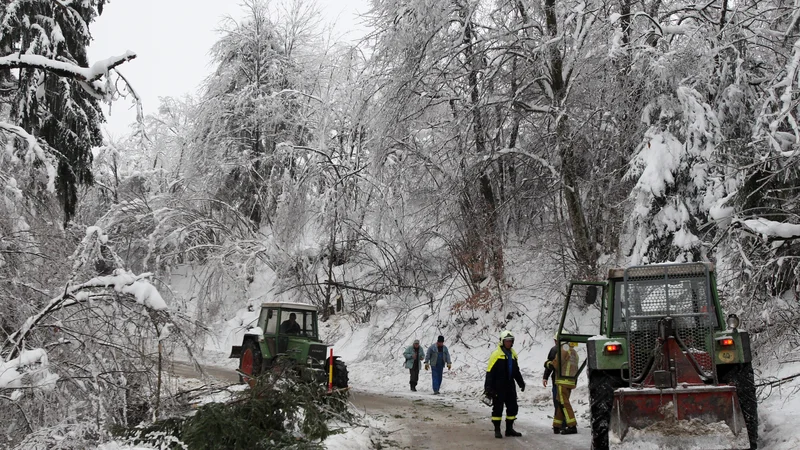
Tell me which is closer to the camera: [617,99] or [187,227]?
[617,99]

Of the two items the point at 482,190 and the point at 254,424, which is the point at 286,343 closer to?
the point at 254,424

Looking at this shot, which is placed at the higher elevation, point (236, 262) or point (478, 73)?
point (478, 73)

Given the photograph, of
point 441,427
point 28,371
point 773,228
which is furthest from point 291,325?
point 28,371

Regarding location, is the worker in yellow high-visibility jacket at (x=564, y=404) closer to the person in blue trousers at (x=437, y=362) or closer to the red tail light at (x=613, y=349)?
the red tail light at (x=613, y=349)

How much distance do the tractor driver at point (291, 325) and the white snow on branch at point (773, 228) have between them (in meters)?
9.47

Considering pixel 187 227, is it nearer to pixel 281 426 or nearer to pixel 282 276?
pixel 282 276

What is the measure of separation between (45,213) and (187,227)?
19.0 meters

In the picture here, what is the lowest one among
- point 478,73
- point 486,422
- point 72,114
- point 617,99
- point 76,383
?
point 486,422

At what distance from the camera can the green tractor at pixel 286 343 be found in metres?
14.7

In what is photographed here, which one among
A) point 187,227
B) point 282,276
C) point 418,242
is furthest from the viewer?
point 282,276

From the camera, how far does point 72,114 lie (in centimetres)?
921

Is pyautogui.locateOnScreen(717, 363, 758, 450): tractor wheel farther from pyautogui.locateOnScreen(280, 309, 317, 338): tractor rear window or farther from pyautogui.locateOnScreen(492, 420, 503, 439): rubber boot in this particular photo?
pyautogui.locateOnScreen(280, 309, 317, 338): tractor rear window

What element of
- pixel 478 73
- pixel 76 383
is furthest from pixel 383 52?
pixel 76 383

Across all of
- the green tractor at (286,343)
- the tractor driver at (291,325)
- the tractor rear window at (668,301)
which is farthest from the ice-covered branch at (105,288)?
the tractor driver at (291,325)
